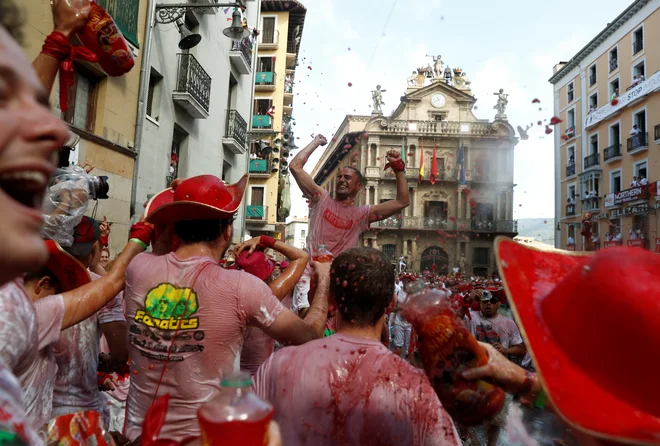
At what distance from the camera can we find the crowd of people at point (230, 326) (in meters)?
0.79

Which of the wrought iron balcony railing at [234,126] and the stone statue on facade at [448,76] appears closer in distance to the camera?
the wrought iron balcony railing at [234,126]

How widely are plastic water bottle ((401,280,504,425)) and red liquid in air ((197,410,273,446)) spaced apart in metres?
0.52

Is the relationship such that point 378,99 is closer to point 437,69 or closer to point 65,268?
point 437,69

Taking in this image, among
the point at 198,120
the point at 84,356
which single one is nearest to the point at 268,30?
the point at 198,120

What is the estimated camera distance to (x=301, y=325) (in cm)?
208

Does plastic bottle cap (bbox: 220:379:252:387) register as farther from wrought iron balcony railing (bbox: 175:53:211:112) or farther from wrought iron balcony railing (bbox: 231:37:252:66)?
wrought iron balcony railing (bbox: 231:37:252:66)

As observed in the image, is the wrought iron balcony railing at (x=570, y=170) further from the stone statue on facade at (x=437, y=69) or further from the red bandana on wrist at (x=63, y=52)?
the red bandana on wrist at (x=63, y=52)

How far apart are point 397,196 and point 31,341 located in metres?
3.10

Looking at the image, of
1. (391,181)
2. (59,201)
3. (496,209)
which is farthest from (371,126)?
(59,201)

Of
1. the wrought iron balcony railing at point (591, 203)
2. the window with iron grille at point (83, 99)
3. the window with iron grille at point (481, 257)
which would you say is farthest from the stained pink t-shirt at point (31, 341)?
the window with iron grille at point (481, 257)

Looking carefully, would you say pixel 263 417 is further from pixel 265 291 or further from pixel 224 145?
pixel 224 145

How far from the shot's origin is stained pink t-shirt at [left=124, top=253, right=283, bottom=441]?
6.57 feet

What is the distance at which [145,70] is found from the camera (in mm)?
9805

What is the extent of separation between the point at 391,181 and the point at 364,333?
114 ft
